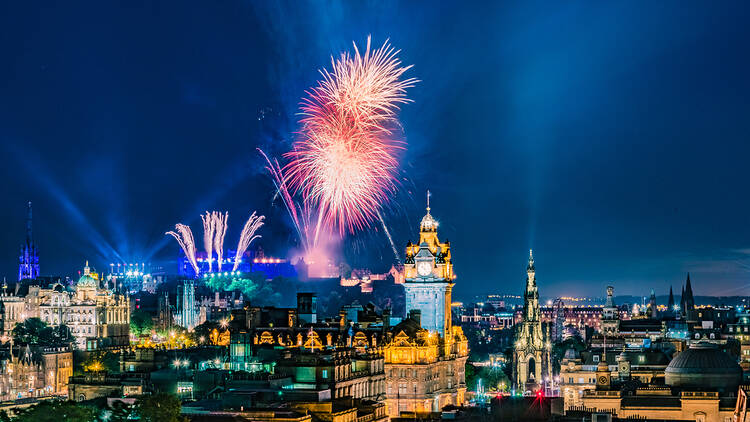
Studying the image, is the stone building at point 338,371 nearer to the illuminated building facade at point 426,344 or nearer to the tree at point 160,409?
the illuminated building facade at point 426,344

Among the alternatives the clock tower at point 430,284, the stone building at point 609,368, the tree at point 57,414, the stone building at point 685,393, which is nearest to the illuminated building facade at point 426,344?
the clock tower at point 430,284

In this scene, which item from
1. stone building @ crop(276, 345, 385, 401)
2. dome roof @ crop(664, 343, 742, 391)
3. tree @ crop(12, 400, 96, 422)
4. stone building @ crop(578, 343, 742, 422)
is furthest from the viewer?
dome roof @ crop(664, 343, 742, 391)

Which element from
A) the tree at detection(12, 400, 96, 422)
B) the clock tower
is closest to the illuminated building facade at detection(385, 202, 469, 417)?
the clock tower

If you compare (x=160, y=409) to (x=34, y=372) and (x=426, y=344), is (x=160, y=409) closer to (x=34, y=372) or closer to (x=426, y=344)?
(x=426, y=344)

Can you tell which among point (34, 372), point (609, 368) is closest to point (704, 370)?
point (609, 368)

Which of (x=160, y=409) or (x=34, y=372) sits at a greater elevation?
(x=34, y=372)

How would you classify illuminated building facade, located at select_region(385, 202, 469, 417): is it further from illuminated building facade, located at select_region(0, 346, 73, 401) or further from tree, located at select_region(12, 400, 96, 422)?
tree, located at select_region(12, 400, 96, 422)
